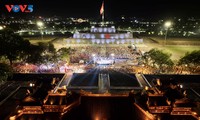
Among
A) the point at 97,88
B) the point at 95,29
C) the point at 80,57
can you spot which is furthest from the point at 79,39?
the point at 97,88

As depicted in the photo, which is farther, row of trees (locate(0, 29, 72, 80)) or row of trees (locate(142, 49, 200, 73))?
row of trees (locate(142, 49, 200, 73))

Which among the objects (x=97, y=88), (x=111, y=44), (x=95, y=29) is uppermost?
(x=95, y=29)

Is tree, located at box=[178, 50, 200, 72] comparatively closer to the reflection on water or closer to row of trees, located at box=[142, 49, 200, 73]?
row of trees, located at box=[142, 49, 200, 73]

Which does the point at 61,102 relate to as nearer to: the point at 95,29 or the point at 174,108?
the point at 174,108

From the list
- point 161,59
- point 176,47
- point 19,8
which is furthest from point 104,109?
point 176,47

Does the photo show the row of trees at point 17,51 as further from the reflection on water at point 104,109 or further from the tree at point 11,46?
the reflection on water at point 104,109

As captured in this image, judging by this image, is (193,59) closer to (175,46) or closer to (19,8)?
(175,46)

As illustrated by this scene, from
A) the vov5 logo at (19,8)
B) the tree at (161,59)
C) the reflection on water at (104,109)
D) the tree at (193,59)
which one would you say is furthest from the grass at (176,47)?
the reflection on water at (104,109)

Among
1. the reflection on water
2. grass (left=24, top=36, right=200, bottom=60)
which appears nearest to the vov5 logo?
grass (left=24, top=36, right=200, bottom=60)
